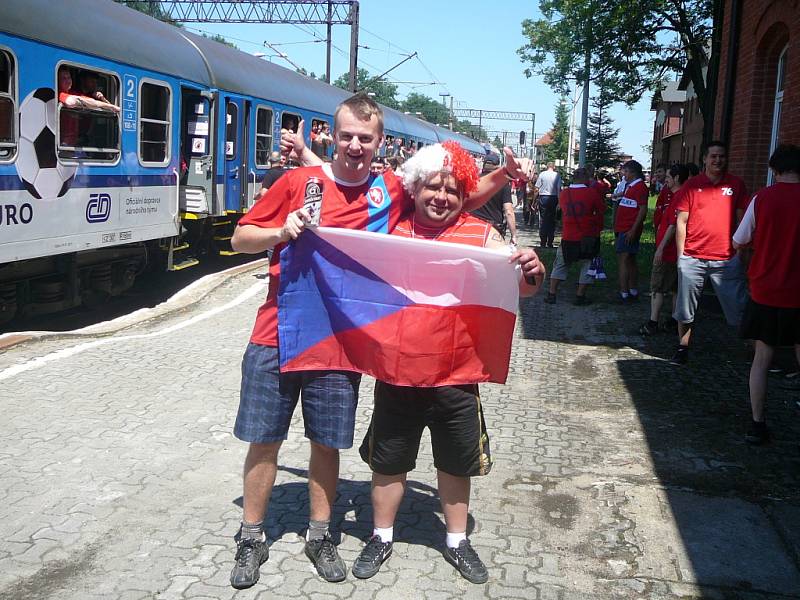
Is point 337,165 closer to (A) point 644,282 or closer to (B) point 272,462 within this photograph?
(B) point 272,462

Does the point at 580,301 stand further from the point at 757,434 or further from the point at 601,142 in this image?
the point at 601,142

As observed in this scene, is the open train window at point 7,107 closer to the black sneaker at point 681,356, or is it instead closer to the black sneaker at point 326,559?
the black sneaker at point 326,559

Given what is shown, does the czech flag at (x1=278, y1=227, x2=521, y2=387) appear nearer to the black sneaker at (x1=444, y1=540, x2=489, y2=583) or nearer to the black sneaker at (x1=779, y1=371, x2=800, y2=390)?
the black sneaker at (x1=444, y1=540, x2=489, y2=583)

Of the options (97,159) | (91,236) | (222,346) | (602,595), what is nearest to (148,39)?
(97,159)

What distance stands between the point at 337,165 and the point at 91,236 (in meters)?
6.44

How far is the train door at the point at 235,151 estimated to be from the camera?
44.8ft

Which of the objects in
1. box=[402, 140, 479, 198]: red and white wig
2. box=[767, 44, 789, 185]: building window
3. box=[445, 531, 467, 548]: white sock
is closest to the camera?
box=[402, 140, 479, 198]: red and white wig

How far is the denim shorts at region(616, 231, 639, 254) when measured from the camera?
36.5ft

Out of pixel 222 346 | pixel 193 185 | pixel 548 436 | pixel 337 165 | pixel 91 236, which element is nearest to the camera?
pixel 337 165

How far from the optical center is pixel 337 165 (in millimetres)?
3557

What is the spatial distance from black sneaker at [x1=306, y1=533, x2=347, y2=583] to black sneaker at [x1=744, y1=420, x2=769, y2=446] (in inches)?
123

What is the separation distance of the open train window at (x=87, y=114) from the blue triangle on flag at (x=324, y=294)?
5.80 m

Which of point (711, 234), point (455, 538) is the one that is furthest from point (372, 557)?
point (711, 234)

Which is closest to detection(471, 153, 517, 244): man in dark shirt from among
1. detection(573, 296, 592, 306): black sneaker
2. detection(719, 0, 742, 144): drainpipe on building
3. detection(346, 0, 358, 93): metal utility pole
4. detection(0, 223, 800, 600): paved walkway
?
detection(573, 296, 592, 306): black sneaker
